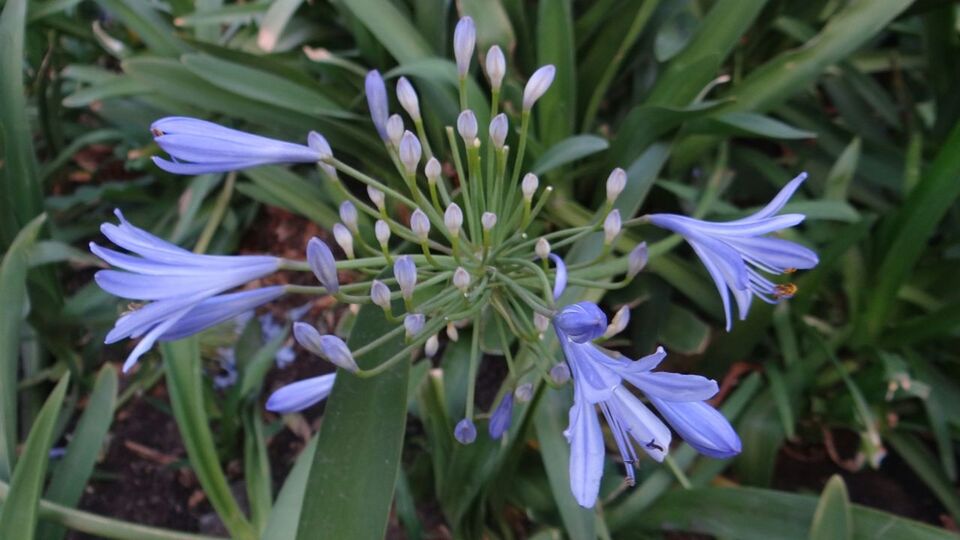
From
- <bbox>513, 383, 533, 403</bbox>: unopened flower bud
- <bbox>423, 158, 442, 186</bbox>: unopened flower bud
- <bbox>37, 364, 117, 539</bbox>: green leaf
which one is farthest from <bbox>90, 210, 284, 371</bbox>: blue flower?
<bbox>37, 364, 117, 539</bbox>: green leaf

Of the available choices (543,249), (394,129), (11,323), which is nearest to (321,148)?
(394,129)

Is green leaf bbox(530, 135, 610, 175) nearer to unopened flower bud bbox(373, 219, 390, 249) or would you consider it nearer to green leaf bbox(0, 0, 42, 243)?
unopened flower bud bbox(373, 219, 390, 249)

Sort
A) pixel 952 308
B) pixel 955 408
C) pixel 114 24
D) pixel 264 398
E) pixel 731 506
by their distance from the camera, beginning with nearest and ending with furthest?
pixel 731 506 < pixel 952 308 < pixel 955 408 < pixel 264 398 < pixel 114 24

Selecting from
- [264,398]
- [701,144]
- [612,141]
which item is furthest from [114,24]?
[701,144]

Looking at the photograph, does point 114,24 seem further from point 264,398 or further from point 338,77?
point 264,398

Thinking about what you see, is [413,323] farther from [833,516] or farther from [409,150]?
[833,516]

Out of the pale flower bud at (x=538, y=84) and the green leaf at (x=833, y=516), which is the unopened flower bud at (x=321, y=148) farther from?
the green leaf at (x=833, y=516)
